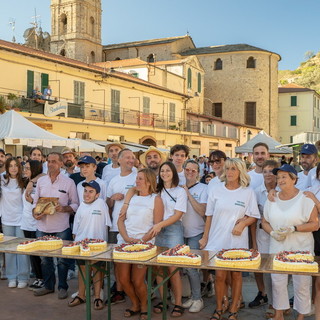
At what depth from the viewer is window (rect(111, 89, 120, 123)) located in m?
28.4

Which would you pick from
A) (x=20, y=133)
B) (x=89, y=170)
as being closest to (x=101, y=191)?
(x=89, y=170)

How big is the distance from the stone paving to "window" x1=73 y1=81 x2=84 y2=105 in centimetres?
2087

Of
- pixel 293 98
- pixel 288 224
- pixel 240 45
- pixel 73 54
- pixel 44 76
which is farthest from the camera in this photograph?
pixel 293 98

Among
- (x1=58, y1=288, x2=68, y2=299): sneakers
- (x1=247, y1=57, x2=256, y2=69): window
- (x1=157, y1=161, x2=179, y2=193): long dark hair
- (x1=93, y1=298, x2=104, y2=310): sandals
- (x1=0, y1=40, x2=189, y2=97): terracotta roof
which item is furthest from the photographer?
(x1=247, y1=57, x2=256, y2=69): window

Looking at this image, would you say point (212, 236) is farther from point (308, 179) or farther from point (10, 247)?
point (10, 247)

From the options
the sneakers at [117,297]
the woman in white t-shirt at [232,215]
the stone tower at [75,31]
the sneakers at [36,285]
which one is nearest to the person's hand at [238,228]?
the woman in white t-shirt at [232,215]

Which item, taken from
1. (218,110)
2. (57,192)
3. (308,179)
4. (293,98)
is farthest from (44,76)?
(293,98)

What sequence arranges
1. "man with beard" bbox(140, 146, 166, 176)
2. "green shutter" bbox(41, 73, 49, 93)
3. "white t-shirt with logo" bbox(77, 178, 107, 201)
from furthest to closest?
1. "green shutter" bbox(41, 73, 49, 93)
2. "man with beard" bbox(140, 146, 166, 176)
3. "white t-shirt with logo" bbox(77, 178, 107, 201)

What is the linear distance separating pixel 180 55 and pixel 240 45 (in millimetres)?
8750

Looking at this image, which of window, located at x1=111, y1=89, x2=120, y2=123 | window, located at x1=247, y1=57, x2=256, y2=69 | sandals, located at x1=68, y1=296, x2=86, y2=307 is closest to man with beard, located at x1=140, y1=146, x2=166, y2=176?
sandals, located at x1=68, y1=296, x2=86, y2=307

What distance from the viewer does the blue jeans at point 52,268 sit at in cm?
568

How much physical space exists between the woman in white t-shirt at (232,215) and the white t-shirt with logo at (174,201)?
1.17 feet

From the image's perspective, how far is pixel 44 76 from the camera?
2347cm

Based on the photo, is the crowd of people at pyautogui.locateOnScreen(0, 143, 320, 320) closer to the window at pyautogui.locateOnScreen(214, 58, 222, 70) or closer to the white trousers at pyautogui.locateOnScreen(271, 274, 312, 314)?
the white trousers at pyautogui.locateOnScreen(271, 274, 312, 314)
